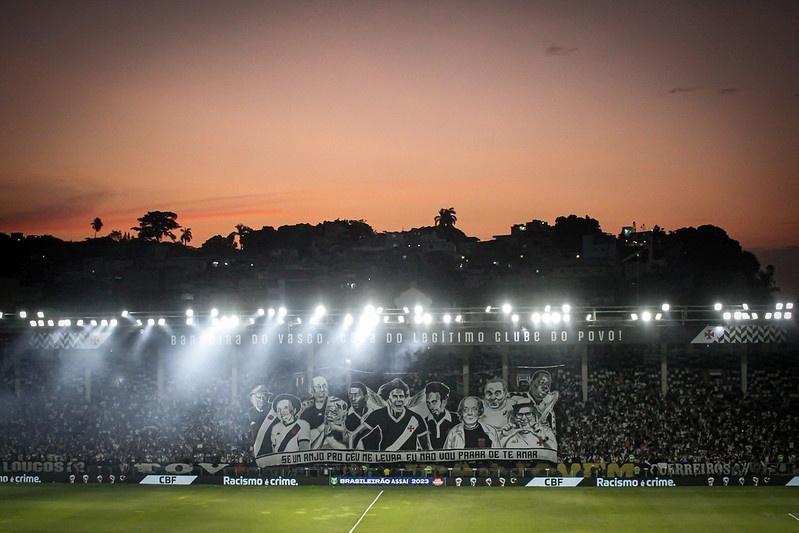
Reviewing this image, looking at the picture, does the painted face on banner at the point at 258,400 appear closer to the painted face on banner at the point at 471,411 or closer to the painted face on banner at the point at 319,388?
the painted face on banner at the point at 319,388

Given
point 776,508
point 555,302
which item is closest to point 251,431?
point 776,508

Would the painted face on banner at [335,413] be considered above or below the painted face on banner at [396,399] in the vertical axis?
below

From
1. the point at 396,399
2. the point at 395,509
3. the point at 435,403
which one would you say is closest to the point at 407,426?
the point at 396,399

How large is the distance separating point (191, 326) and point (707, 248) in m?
56.8

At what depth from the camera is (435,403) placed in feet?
161

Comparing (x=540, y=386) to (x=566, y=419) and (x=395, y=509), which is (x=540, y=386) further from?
(x=395, y=509)

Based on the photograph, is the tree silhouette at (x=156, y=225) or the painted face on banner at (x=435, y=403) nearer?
the painted face on banner at (x=435, y=403)

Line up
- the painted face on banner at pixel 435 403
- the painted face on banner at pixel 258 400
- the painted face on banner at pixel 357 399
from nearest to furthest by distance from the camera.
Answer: the painted face on banner at pixel 435 403
the painted face on banner at pixel 357 399
the painted face on banner at pixel 258 400

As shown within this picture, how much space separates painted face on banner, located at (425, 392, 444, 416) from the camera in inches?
1917

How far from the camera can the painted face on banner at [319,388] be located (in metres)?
49.8

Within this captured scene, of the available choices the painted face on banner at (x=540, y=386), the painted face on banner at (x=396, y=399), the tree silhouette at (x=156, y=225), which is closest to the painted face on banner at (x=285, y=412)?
the painted face on banner at (x=396, y=399)

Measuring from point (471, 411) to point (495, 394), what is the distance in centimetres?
160

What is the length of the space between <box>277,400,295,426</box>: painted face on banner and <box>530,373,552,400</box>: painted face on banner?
12802mm

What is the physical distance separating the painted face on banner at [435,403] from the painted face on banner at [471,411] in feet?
4.09
